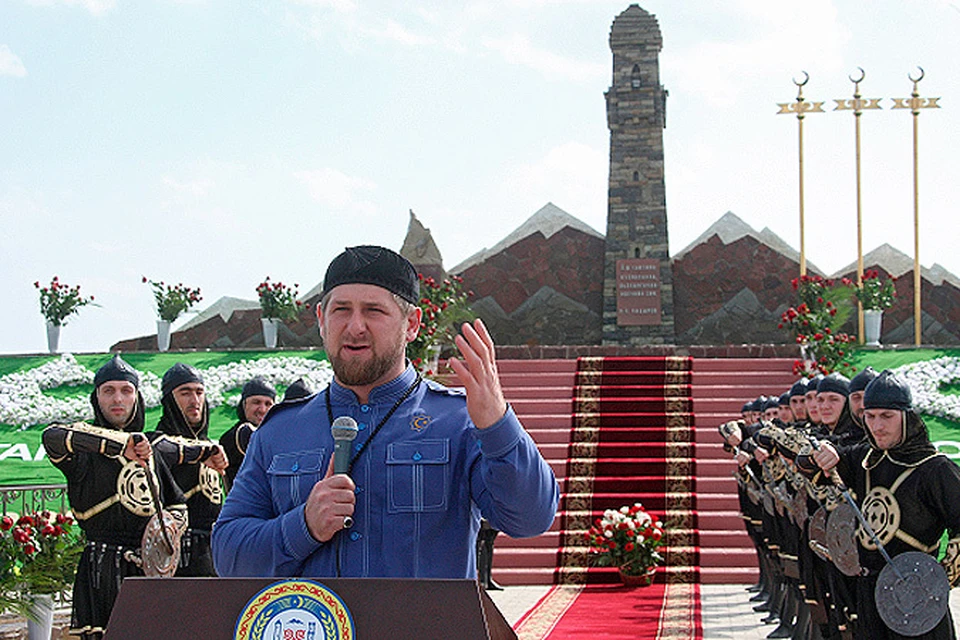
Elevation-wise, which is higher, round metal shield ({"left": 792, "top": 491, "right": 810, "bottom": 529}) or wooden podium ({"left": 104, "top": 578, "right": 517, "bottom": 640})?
wooden podium ({"left": 104, "top": 578, "right": 517, "bottom": 640})

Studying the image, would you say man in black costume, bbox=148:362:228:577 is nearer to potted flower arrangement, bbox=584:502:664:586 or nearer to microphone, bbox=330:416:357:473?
microphone, bbox=330:416:357:473

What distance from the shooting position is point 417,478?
7.77 feet

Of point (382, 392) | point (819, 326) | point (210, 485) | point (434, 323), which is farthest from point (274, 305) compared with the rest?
point (382, 392)

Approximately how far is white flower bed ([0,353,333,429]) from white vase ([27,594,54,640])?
767 cm

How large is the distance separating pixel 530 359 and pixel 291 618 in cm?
1797

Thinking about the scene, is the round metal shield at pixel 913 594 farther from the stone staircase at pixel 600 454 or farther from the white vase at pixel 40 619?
the stone staircase at pixel 600 454

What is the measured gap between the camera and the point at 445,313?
16.6m

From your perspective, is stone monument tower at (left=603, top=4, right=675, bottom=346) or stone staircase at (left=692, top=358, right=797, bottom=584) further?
stone monument tower at (left=603, top=4, right=675, bottom=346)

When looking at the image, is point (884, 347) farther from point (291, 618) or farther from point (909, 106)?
point (291, 618)

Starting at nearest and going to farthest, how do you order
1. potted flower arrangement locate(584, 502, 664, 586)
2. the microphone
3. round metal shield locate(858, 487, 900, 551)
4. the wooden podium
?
1. the wooden podium
2. the microphone
3. round metal shield locate(858, 487, 900, 551)
4. potted flower arrangement locate(584, 502, 664, 586)

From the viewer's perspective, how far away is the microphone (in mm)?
2275

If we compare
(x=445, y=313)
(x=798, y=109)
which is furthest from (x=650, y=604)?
(x=798, y=109)

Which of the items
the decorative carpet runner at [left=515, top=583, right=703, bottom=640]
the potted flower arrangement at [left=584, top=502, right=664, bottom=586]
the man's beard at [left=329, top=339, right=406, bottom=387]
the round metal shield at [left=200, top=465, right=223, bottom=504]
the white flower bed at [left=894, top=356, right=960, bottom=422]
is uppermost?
the man's beard at [left=329, top=339, right=406, bottom=387]

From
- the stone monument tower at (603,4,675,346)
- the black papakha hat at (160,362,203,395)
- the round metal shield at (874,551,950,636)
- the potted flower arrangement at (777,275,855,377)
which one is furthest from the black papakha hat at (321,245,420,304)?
the stone monument tower at (603,4,675,346)
